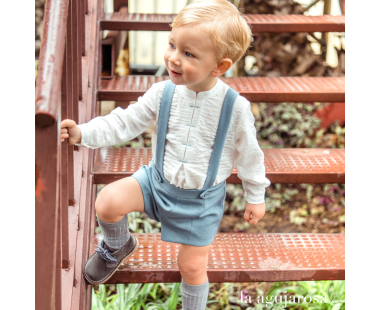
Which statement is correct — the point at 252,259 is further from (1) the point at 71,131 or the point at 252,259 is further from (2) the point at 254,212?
(1) the point at 71,131

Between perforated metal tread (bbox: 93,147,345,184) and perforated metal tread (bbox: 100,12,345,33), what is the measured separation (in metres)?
0.71

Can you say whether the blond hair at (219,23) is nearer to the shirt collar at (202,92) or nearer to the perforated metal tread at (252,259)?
→ the shirt collar at (202,92)

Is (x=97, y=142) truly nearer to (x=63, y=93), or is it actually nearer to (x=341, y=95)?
(x=63, y=93)

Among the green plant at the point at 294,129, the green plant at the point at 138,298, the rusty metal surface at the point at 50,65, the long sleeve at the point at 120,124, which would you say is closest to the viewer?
the rusty metal surface at the point at 50,65

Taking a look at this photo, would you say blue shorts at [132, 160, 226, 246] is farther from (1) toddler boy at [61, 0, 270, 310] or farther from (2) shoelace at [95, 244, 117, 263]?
(2) shoelace at [95, 244, 117, 263]

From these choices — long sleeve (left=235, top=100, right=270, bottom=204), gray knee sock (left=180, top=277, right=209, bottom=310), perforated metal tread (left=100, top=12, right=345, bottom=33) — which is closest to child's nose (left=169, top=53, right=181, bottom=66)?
long sleeve (left=235, top=100, right=270, bottom=204)

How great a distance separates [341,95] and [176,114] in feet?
3.90

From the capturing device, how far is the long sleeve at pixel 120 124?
129 cm

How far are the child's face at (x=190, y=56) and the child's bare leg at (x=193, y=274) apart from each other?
2.03ft

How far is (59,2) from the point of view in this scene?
1105 mm

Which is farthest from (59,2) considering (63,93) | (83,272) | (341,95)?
(341,95)

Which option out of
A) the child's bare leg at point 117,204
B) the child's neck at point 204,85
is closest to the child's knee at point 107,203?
the child's bare leg at point 117,204

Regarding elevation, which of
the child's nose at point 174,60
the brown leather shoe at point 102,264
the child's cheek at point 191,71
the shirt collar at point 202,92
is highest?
the child's nose at point 174,60

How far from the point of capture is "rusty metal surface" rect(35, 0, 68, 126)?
0.89 meters
